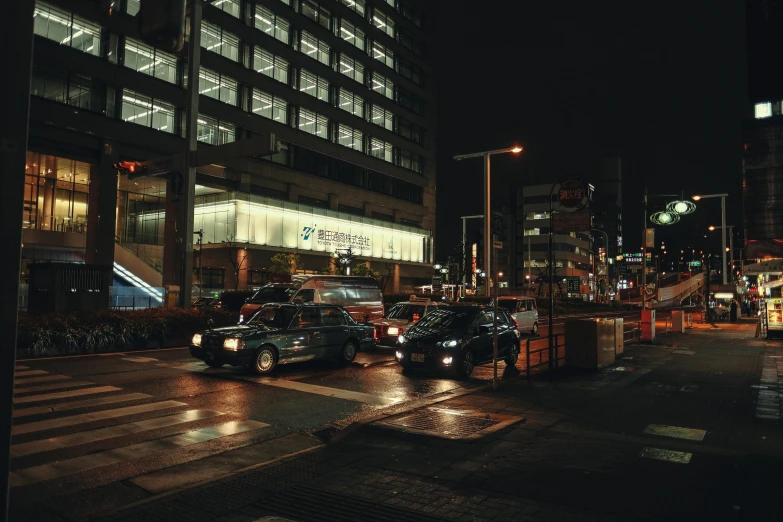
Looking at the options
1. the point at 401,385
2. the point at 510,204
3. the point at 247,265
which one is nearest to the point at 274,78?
the point at 247,265

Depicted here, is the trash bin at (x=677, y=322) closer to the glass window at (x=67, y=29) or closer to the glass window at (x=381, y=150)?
the glass window at (x=67, y=29)

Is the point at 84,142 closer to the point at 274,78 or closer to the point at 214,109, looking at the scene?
the point at 214,109

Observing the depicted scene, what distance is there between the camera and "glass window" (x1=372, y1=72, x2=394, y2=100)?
207 ft

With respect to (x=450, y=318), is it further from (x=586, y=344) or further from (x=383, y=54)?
(x=383, y=54)

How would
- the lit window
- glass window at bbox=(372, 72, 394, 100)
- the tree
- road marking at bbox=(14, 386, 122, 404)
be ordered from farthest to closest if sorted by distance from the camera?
glass window at bbox=(372, 72, 394, 100)
the tree
the lit window
road marking at bbox=(14, 386, 122, 404)

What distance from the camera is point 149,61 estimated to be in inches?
1593

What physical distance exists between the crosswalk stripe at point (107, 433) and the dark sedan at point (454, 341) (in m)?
5.46

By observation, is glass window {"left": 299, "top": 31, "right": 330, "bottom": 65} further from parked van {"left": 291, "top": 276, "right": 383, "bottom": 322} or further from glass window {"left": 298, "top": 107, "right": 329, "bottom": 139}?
parked van {"left": 291, "top": 276, "right": 383, "bottom": 322}

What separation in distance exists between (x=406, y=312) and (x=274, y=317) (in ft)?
21.7

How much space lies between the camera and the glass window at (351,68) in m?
59.0

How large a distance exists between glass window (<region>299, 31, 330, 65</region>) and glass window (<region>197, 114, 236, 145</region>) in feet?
39.5

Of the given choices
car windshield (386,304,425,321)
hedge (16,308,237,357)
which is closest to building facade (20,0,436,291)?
hedge (16,308,237,357)

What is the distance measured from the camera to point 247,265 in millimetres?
48094

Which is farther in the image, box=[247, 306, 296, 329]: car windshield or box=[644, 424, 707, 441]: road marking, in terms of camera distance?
box=[247, 306, 296, 329]: car windshield
